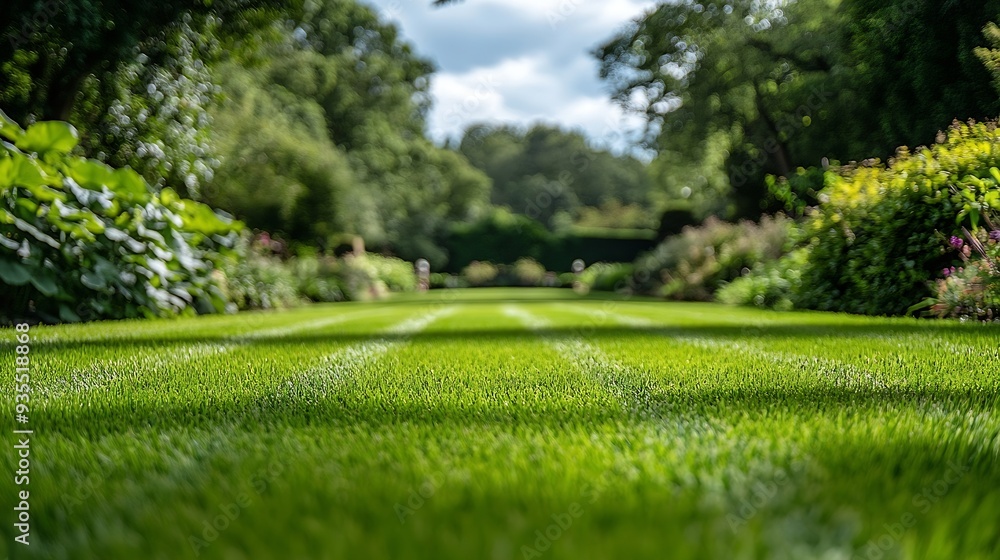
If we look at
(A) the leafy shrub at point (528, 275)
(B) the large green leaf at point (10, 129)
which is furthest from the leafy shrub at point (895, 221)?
(A) the leafy shrub at point (528, 275)

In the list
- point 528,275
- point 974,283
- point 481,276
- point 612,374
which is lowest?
point 481,276

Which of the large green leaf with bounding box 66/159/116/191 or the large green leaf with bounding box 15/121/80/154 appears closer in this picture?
the large green leaf with bounding box 15/121/80/154

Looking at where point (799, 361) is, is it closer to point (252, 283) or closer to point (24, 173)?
point (24, 173)

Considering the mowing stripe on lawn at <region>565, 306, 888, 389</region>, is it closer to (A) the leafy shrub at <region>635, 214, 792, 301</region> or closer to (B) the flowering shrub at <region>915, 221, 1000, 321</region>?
(B) the flowering shrub at <region>915, 221, 1000, 321</region>

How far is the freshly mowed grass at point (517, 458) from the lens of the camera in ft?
3.41

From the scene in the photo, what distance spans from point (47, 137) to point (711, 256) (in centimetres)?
1080

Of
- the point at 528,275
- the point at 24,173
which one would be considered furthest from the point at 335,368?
the point at 528,275

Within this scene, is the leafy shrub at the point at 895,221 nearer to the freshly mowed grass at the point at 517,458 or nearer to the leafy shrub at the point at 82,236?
the freshly mowed grass at the point at 517,458

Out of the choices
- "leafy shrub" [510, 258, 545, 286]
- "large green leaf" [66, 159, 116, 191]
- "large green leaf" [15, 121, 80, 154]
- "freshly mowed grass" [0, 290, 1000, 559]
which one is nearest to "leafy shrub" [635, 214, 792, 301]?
"freshly mowed grass" [0, 290, 1000, 559]

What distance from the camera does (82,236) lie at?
6176 millimetres

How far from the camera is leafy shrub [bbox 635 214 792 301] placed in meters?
11.6

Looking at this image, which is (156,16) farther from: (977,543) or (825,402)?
(977,543)

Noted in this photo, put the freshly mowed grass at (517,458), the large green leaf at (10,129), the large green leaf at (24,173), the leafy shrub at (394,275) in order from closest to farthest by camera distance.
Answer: the freshly mowed grass at (517,458) → the large green leaf at (24,173) → the large green leaf at (10,129) → the leafy shrub at (394,275)

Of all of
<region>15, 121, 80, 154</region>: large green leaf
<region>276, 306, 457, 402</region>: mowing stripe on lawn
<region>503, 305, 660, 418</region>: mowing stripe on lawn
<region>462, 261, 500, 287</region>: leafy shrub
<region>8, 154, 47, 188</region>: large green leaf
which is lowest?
<region>462, 261, 500, 287</region>: leafy shrub
